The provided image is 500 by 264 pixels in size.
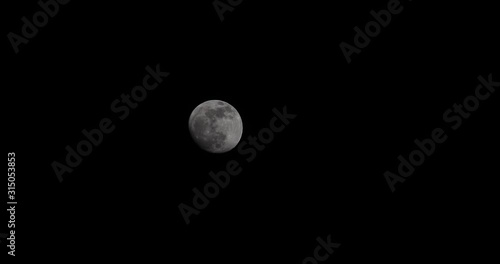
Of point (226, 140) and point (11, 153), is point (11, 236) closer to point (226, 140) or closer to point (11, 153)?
point (11, 153)

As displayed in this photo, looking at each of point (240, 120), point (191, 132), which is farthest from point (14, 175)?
point (240, 120)

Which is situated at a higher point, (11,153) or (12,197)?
(11,153)

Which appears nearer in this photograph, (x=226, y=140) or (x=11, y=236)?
(x=11, y=236)

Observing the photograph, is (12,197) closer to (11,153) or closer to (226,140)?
(11,153)

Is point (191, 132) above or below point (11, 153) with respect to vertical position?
below

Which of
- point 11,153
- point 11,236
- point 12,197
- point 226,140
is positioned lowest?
point 226,140

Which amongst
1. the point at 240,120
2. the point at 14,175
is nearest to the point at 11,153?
the point at 14,175
